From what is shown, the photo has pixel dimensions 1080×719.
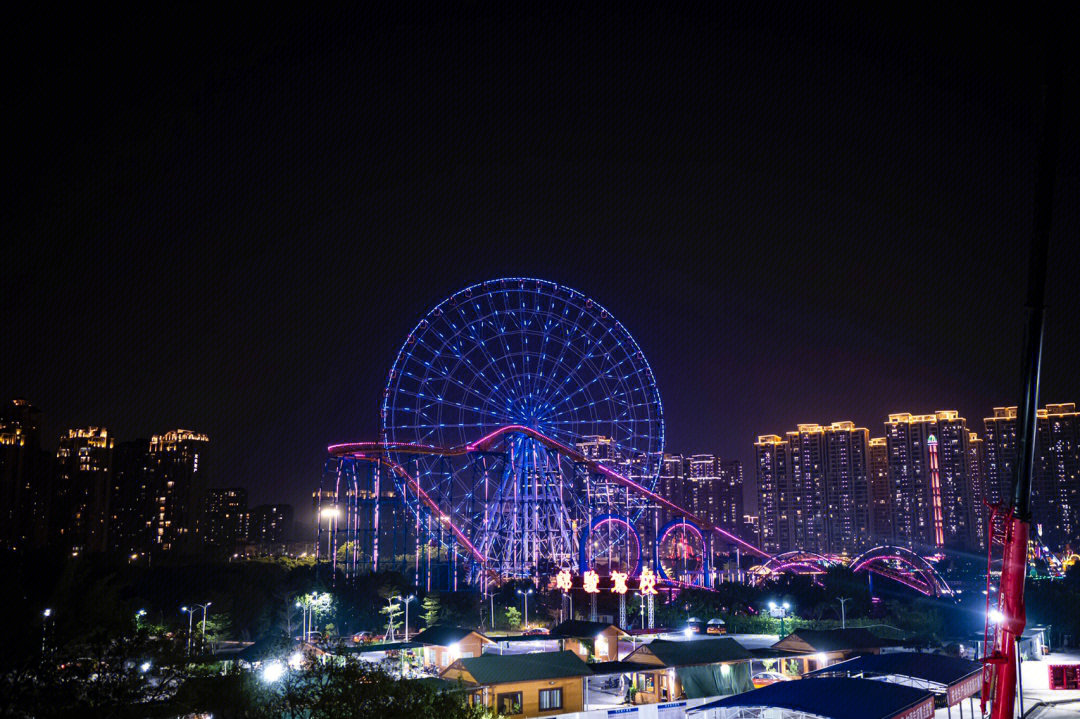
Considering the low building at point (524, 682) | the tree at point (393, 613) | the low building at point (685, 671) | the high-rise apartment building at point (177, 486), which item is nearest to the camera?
the low building at point (524, 682)

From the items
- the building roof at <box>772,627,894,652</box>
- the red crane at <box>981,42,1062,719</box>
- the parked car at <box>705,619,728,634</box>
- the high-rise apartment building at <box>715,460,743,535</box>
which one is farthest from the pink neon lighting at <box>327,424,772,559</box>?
the high-rise apartment building at <box>715,460,743,535</box>

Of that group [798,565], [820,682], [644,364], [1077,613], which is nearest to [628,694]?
[820,682]

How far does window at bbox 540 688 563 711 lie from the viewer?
24672 millimetres

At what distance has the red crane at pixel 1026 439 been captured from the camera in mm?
9688

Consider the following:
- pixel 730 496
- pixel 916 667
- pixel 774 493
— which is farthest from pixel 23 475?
pixel 730 496

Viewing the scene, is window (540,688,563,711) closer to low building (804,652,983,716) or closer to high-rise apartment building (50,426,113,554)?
low building (804,652,983,716)

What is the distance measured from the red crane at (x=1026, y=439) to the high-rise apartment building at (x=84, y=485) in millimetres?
86171

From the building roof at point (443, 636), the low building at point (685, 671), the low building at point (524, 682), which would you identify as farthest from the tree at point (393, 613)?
the low building at point (524, 682)

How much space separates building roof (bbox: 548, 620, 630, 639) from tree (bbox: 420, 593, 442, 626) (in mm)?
10509

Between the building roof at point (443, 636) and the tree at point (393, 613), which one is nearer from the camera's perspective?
the building roof at point (443, 636)

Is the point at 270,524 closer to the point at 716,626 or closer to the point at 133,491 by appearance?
the point at 133,491

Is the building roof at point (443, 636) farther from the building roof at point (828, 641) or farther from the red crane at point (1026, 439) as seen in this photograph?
the red crane at point (1026, 439)

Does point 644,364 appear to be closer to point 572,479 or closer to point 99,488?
point 572,479

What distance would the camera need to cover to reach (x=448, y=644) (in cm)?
3259
